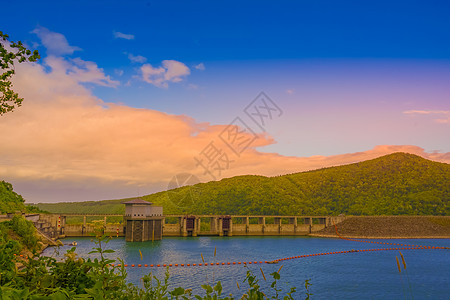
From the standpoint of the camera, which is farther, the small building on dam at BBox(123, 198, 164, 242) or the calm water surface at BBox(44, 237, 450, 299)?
the small building on dam at BBox(123, 198, 164, 242)

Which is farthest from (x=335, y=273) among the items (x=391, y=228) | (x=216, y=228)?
(x=391, y=228)

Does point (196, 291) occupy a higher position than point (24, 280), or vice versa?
point (24, 280)

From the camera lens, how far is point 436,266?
64688mm

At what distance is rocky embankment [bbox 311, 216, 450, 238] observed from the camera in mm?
128500

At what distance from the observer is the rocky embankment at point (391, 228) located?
128 m

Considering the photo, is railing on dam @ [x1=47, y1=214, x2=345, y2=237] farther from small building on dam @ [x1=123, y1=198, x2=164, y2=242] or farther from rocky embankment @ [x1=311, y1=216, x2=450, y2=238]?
small building on dam @ [x1=123, y1=198, x2=164, y2=242]

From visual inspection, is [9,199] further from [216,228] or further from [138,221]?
[216,228]

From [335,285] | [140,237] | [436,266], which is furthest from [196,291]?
[140,237]

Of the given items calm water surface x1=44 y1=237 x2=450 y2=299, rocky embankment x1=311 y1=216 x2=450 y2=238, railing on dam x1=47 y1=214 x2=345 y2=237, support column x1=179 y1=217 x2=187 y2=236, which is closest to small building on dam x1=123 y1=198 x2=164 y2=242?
calm water surface x1=44 y1=237 x2=450 y2=299

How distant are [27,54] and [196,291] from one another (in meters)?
31.8

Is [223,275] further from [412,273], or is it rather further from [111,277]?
[111,277]

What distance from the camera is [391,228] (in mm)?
131000

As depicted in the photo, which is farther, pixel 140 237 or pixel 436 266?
pixel 140 237

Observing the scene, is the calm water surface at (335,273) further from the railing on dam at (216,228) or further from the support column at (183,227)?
the support column at (183,227)
